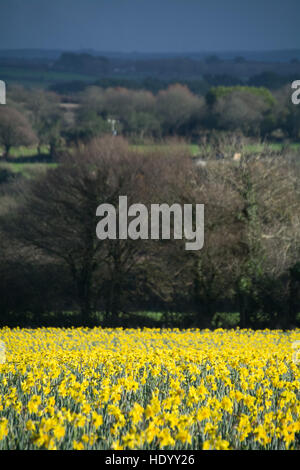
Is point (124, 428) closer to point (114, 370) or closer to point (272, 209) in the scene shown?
point (114, 370)

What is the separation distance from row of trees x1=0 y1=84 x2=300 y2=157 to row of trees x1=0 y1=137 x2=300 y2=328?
3106 centimetres

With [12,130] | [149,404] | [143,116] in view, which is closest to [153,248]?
[149,404]

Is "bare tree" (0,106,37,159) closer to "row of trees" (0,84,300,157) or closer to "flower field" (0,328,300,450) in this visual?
"row of trees" (0,84,300,157)

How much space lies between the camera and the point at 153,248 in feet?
93.6

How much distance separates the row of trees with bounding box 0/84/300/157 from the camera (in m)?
67.8

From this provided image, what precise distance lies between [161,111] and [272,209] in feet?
161

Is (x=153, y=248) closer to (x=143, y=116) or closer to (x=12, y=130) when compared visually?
(x=12, y=130)

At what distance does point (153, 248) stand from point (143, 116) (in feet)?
149

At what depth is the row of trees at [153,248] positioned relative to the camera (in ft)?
88.9

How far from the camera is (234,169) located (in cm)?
2983

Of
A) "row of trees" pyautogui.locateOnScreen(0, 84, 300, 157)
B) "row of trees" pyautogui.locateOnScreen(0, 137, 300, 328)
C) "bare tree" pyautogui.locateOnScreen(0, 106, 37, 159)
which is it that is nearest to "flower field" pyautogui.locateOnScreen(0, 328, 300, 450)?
"row of trees" pyautogui.locateOnScreen(0, 137, 300, 328)

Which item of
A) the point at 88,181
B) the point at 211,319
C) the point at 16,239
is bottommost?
the point at 211,319

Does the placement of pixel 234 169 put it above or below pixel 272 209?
above

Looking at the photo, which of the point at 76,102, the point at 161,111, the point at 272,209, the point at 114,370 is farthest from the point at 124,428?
the point at 76,102
